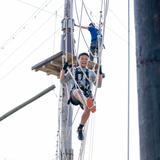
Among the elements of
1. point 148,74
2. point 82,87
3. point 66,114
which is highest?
point 66,114

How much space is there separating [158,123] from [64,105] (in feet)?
29.3

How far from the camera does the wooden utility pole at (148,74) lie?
1893mm

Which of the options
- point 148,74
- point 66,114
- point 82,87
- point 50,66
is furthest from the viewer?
point 50,66

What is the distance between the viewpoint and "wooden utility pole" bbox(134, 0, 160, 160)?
189cm

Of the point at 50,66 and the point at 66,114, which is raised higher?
the point at 50,66

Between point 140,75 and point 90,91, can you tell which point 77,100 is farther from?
point 140,75

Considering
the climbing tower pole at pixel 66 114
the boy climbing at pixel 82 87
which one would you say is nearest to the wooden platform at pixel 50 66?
the climbing tower pole at pixel 66 114

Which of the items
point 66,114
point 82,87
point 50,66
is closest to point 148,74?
point 82,87

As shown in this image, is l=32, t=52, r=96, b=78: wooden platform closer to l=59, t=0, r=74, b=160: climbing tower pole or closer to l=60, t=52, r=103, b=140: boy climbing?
l=59, t=0, r=74, b=160: climbing tower pole

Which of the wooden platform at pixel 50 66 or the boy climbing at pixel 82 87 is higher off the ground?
the wooden platform at pixel 50 66

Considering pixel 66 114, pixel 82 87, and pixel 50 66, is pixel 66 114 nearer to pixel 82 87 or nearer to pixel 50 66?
pixel 50 66

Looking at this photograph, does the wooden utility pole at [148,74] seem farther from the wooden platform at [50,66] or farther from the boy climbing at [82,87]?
the wooden platform at [50,66]

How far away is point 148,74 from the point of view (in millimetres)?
1986

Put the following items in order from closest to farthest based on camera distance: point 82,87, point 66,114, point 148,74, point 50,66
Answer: point 148,74 → point 82,87 → point 66,114 → point 50,66
